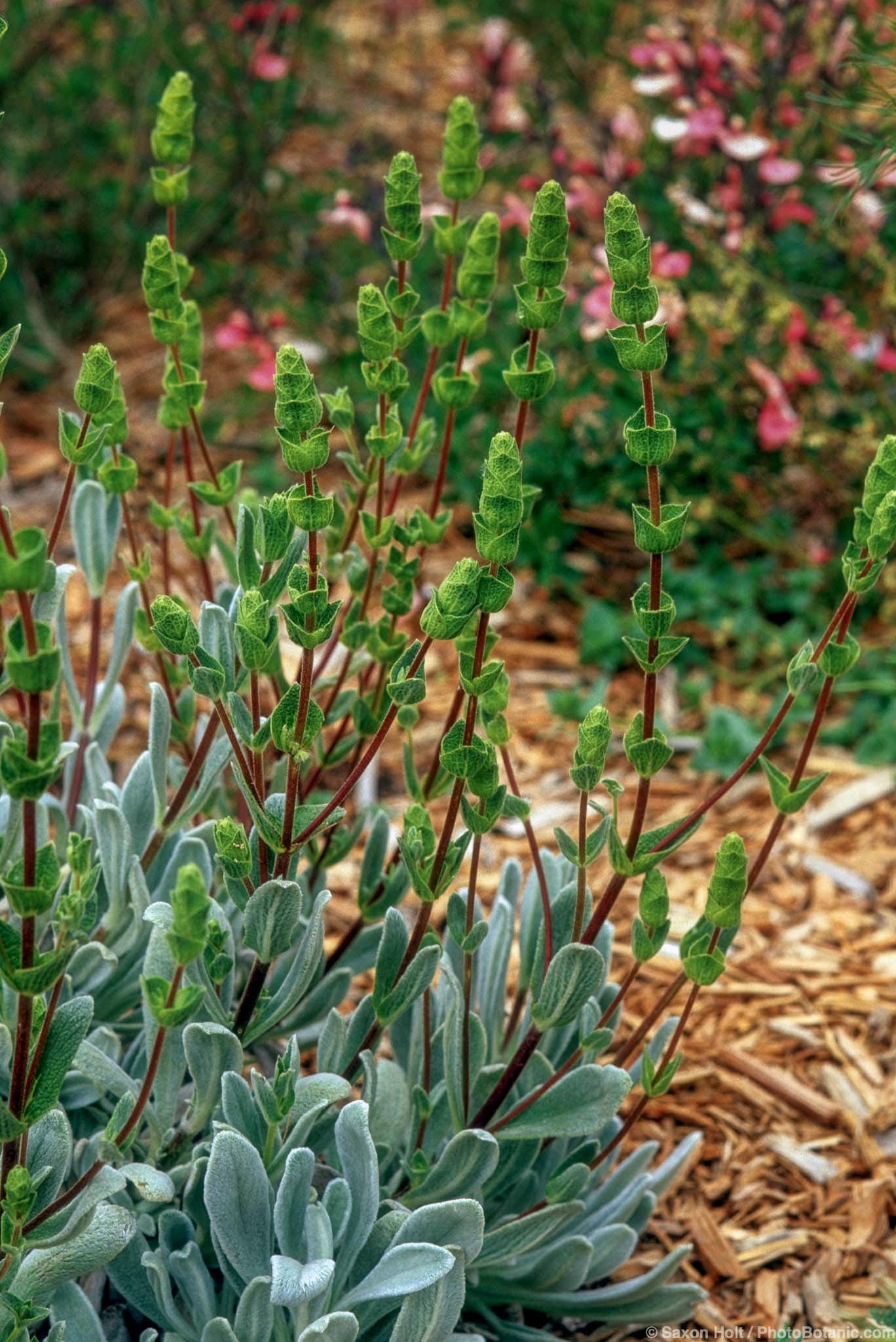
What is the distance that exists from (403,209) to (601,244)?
2151 mm

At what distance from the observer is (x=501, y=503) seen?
50.8 inches

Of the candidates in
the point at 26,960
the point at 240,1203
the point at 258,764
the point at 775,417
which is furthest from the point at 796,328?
the point at 26,960

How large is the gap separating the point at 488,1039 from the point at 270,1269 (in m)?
0.45

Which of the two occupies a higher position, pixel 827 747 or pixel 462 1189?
pixel 462 1189

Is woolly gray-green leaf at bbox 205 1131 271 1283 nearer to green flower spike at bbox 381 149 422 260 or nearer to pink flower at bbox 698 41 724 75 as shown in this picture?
green flower spike at bbox 381 149 422 260

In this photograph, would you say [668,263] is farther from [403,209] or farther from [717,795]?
[717,795]

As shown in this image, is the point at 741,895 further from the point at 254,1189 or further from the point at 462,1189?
the point at 254,1189

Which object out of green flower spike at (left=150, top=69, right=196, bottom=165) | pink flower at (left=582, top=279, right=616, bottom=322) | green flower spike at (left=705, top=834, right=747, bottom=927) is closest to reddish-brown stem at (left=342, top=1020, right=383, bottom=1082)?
green flower spike at (left=705, top=834, right=747, bottom=927)

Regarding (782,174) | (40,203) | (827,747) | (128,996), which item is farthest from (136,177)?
(128,996)

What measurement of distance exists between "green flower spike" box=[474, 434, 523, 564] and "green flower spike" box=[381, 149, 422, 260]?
44cm

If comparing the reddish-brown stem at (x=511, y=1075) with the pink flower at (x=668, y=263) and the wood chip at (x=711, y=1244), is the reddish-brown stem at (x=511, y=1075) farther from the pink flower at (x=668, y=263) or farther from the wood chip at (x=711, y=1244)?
the pink flower at (x=668, y=263)

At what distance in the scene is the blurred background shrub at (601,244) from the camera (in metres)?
3.26

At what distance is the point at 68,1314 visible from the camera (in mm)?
1543

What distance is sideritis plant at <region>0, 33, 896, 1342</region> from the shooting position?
1360 millimetres
